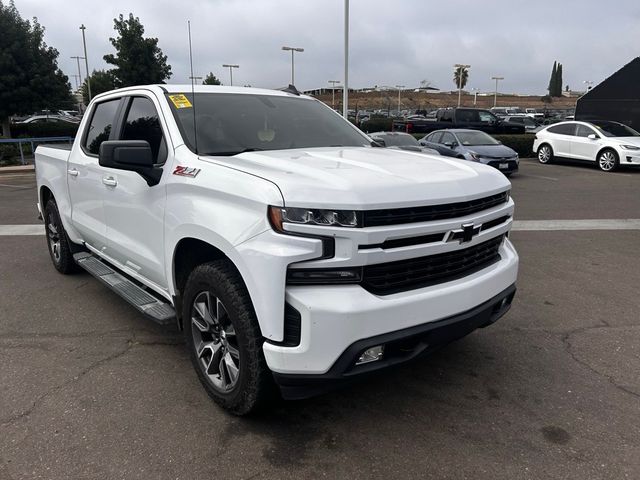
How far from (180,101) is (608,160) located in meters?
15.7

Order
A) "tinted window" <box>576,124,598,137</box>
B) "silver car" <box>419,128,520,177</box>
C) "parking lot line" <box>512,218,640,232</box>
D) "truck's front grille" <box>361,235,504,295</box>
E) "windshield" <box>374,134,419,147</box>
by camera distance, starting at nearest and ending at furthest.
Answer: "truck's front grille" <box>361,235,504,295</box> → "parking lot line" <box>512,218,640,232</box> → "silver car" <box>419,128,520,177</box> → "windshield" <box>374,134,419,147</box> → "tinted window" <box>576,124,598,137</box>

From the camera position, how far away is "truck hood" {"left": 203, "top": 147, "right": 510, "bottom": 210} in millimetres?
2410

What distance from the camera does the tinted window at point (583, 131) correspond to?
16.7m

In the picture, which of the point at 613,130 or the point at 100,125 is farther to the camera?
the point at 613,130

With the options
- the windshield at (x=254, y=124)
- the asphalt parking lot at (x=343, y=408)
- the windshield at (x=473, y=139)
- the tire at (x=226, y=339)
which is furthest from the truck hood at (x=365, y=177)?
the windshield at (x=473, y=139)

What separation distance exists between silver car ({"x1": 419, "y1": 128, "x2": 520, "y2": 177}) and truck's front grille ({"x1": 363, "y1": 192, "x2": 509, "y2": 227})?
10711 millimetres

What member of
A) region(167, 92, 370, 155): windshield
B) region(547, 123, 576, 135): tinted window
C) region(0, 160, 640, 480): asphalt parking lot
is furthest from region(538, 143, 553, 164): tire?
region(167, 92, 370, 155): windshield

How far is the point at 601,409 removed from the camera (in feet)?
10.1

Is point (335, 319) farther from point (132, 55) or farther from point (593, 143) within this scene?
point (132, 55)

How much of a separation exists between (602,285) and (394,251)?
3.84 meters

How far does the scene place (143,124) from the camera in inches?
150

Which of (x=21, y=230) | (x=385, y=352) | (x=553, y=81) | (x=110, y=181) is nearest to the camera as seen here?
(x=385, y=352)

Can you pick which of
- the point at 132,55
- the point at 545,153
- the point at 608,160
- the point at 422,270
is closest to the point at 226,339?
the point at 422,270

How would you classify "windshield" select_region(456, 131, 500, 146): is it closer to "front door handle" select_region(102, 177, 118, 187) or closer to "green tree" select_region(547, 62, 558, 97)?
"front door handle" select_region(102, 177, 118, 187)
